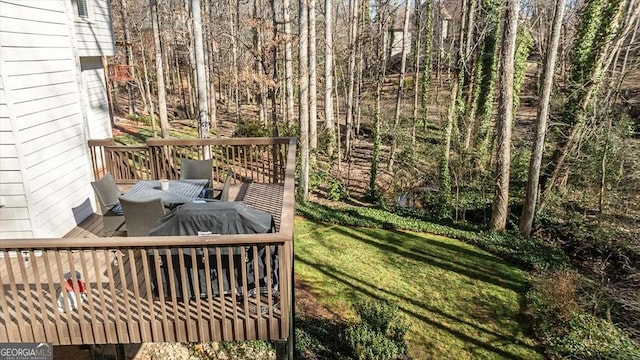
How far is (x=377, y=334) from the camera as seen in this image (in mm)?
6215

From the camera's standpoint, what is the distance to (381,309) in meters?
6.57

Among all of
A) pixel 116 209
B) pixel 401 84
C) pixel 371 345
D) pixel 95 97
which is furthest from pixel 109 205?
pixel 401 84

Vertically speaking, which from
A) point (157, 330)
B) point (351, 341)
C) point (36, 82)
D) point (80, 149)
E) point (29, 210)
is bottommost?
point (351, 341)

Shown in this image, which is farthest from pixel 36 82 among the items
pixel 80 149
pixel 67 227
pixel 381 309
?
pixel 381 309

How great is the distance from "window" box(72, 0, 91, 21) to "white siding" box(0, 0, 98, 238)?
3.71 meters

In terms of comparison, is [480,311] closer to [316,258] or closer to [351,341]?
[351,341]

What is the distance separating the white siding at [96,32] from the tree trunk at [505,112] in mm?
9479

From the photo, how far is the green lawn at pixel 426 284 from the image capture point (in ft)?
22.8

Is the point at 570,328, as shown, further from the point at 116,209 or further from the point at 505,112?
the point at 116,209

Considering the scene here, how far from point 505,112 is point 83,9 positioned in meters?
10.4

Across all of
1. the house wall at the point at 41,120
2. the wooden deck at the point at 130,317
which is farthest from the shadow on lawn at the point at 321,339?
the house wall at the point at 41,120

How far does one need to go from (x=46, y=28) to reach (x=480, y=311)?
27.6 ft

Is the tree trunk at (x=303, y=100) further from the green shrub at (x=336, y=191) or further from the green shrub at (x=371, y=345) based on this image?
the green shrub at (x=371, y=345)

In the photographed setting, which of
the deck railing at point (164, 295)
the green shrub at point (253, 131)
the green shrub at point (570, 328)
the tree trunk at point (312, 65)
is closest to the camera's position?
the deck railing at point (164, 295)
